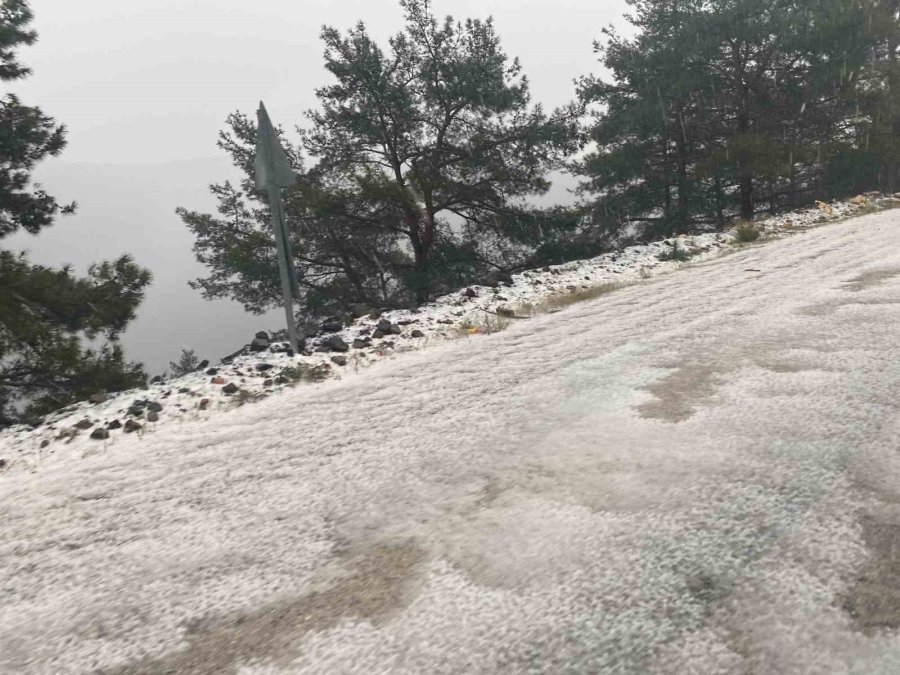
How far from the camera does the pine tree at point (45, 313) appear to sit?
20.5 ft

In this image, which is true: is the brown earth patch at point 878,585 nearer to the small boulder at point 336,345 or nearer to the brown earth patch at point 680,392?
the brown earth patch at point 680,392

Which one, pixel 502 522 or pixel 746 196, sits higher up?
pixel 746 196

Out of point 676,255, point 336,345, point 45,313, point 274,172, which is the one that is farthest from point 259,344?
point 676,255

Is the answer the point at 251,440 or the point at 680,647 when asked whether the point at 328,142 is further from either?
the point at 680,647

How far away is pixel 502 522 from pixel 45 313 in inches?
300

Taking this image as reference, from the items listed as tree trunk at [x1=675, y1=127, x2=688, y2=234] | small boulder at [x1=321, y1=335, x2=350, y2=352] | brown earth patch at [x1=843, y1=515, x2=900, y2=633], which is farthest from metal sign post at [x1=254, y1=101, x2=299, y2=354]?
tree trunk at [x1=675, y1=127, x2=688, y2=234]

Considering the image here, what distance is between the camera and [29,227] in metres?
8.70

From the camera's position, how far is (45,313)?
6.77 meters

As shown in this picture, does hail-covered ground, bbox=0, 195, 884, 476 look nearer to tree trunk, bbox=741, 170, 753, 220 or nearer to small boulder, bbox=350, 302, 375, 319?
small boulder, bbox=350, 302, 375, 319

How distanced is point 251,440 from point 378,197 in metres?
9.92

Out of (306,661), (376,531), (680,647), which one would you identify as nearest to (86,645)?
(306,661)

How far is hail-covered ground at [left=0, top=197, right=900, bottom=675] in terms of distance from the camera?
1044 mm

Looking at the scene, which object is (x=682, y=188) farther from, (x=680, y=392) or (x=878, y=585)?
(x=878, y=585)

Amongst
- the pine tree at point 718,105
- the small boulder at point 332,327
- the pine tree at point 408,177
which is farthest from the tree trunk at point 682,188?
the small boulder at point 332,327
